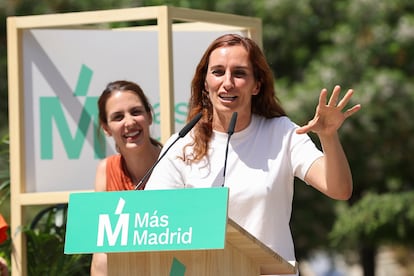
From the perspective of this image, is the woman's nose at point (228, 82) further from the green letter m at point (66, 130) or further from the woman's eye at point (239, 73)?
the green letter m at point (66, 130)

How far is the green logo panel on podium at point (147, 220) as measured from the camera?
153 inches

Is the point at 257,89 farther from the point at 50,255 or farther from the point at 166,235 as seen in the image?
the point at 50,255

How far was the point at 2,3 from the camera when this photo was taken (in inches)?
545

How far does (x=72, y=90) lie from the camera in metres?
6.68

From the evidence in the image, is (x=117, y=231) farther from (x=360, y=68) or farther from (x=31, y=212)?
(x=31, y=212)

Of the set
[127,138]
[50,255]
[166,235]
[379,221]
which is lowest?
[166,235]

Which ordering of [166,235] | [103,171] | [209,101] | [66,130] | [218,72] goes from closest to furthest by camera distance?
[166,235] < [218,72] < [209,101] < [103,171] < [66,130]

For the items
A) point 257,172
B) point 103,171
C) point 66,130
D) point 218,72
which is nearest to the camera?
point 257,172

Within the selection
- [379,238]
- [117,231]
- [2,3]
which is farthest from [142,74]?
[2,3]

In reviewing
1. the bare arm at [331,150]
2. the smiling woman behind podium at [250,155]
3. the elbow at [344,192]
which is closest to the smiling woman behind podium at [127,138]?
the smiling woman behind podium at [250,155]

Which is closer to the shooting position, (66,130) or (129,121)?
(129,121)

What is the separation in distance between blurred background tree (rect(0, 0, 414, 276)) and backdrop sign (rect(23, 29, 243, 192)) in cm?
483

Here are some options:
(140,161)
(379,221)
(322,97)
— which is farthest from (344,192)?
(379,221)

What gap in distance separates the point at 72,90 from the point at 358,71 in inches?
228
